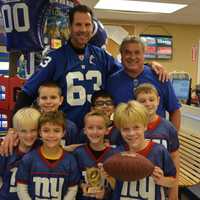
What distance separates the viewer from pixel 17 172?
1.77m

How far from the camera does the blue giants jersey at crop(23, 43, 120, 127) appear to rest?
2084 mm

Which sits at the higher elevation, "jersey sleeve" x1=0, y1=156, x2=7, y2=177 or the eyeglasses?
the eyeglasses

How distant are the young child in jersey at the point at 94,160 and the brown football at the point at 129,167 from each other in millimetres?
167

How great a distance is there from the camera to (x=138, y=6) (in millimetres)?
6324

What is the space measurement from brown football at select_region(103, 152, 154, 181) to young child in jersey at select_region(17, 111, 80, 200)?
0.83ft

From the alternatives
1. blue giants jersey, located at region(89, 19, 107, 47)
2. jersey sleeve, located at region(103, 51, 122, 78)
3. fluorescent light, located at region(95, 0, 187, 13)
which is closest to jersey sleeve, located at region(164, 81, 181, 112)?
jersey sleeve, located at region(103, 51, 122, 78)

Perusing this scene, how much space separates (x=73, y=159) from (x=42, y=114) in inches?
11.9

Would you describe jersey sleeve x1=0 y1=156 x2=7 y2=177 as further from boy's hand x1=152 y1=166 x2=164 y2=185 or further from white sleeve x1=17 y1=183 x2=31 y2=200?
boy's hand x1=152 y1=166 x2=164 y2=185

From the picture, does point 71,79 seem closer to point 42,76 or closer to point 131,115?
point 42,76

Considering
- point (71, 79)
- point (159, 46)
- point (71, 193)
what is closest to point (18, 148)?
point (71, 193)

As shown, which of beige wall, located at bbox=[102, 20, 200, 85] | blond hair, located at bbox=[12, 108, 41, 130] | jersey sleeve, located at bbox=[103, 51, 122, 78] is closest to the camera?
blond hair, located at bbox=[12, 108, 41, 130]

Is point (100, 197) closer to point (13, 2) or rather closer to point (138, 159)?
point (138, 159)

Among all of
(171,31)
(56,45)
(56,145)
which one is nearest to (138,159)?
(56,145)

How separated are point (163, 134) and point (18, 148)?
2.60 feet
